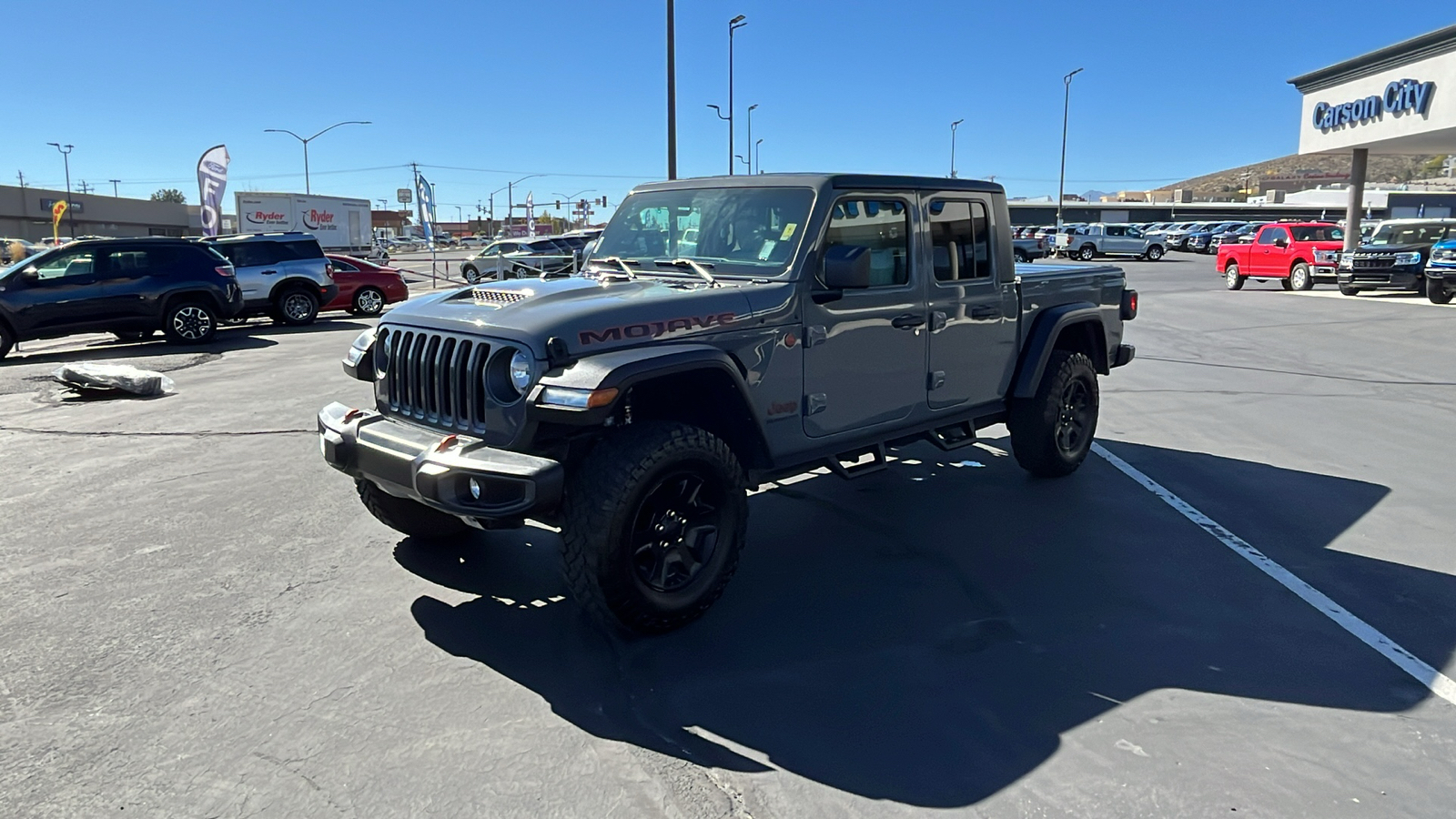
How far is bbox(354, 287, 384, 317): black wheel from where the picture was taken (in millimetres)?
21141

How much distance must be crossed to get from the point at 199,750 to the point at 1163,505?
5370 millimetres

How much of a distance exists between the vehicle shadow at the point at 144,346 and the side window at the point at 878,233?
1216 cm

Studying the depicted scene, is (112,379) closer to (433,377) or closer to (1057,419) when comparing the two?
(433,377)

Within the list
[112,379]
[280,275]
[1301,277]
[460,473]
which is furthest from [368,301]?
[1301,277]

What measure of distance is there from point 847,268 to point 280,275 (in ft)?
54.7

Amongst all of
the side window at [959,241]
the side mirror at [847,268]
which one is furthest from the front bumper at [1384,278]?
the side mirror at [847,268]

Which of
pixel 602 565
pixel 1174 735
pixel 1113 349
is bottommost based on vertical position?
pixel 1174 735

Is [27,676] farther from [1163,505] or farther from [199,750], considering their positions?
[1163,505]

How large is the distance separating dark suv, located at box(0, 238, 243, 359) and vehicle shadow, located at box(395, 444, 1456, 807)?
38.6ft

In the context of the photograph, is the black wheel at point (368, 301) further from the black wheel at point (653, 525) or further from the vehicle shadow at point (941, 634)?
the black wheel at point (653, 525)

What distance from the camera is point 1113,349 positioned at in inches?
293

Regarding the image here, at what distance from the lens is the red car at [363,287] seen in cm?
2078

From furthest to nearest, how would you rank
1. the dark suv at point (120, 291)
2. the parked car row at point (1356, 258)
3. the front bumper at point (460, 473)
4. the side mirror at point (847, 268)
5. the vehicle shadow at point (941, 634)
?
the parked car row at point (1356, 258)
the dark suv at point (120, 291)
the side mirror at point (847, 268)
the front bumper at point (460, 473)
the vehicle shadow at point (941, 634)

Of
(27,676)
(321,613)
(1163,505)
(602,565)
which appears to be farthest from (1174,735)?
(27,676)
